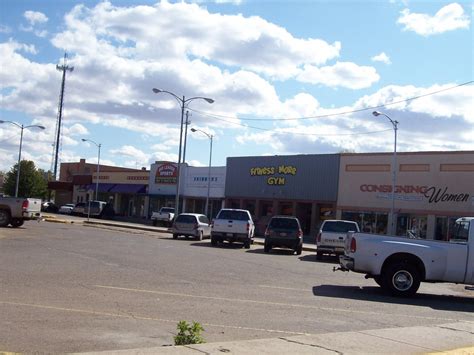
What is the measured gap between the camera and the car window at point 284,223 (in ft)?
89.2

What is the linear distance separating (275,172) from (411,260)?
40842 mm

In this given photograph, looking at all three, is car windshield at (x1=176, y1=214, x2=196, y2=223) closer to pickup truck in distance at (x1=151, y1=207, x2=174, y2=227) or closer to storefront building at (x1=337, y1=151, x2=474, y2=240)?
storefront building at (x1=337, y1=151, x2=474, y2=240)

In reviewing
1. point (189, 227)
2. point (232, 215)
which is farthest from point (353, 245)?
point (189, 227)

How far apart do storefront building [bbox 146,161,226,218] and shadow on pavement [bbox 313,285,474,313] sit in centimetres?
4512

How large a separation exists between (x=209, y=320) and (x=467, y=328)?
13.9 feet

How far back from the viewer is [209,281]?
1434cm

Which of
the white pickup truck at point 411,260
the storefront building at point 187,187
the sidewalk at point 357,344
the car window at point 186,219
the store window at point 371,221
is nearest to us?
the sidewalk at point 357,344

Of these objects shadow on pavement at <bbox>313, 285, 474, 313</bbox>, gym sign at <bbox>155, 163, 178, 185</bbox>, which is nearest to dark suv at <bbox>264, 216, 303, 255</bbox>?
shadow on pavement at <bbox>313, 285, 474, 313</bbox>

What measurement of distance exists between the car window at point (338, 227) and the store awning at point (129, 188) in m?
47.1

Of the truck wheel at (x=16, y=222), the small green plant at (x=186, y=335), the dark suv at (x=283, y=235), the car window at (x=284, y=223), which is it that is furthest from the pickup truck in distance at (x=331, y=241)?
the small green plant at (x=186, y=335)

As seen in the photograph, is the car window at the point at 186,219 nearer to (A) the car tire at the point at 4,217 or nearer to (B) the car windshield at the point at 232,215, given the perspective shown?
(B) the car windshield at the point at 232,215

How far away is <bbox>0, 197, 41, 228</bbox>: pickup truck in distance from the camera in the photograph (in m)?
30.5

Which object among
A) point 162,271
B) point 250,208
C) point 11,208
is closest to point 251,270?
point 162,271

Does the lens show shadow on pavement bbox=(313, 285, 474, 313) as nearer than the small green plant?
No
